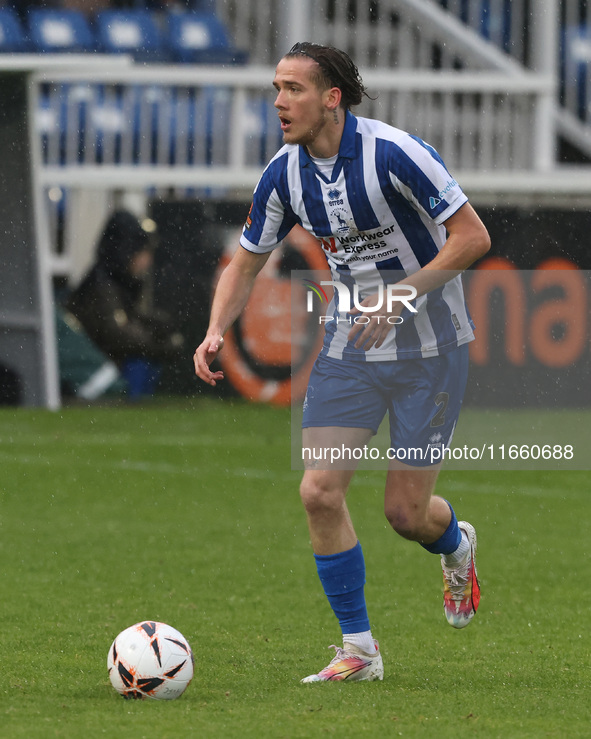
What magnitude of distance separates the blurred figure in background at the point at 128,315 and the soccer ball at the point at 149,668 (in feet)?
30.1

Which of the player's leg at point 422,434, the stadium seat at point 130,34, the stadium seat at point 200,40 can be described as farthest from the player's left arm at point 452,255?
the stadium seat at point 130,34

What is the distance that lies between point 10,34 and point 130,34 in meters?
1.50

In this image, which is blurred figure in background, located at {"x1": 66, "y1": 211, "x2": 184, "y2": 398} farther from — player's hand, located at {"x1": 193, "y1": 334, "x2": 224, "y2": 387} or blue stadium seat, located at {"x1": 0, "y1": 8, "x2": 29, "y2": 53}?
player's hand, located at {"x1": 193, "y1": 334, "x2": 224, "y2": 387}

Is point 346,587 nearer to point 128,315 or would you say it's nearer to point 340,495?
point 340,495

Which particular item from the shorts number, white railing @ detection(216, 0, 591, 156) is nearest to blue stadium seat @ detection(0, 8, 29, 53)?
white railing @ detection(216, 0, 591, 156)

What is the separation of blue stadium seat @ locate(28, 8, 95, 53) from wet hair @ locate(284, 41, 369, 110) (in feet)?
42.1

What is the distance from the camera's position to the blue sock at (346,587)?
163 inches

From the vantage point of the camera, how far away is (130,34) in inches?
655

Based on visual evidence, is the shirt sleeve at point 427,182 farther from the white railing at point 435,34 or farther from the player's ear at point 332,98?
the white railing at point 435,34

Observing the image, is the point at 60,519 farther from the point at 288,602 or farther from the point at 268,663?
the point at 268,663

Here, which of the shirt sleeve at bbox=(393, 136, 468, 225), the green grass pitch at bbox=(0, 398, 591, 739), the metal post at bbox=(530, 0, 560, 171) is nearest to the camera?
the green grass pitch at bbox=(0, 398, 591, 739)

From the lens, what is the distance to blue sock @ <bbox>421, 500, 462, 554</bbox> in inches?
180

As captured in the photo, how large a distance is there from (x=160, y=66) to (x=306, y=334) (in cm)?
443

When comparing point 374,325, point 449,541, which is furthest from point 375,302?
point 449,541
